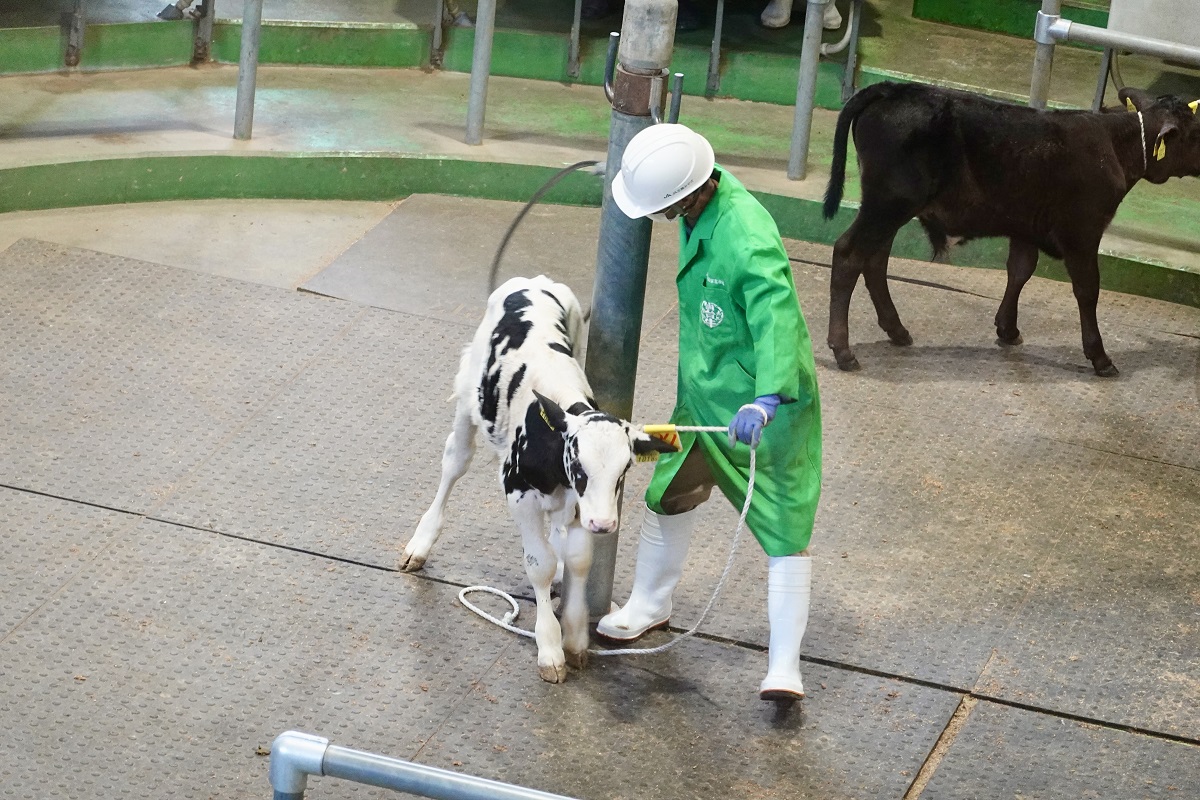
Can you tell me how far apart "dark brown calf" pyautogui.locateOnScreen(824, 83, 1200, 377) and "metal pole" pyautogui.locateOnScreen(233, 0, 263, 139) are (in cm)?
333

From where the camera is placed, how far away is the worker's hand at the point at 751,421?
14.5 feet

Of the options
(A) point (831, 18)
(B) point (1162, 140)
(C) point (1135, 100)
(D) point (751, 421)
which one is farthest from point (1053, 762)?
(A) point (831, 18)

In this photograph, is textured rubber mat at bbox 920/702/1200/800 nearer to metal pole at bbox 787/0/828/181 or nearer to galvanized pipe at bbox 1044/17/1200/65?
galvanized pipe at bbox 1044/17/1200/65

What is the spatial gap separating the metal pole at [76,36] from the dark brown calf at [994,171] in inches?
189

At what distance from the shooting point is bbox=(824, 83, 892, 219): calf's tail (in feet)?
24.4

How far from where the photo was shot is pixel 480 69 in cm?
909

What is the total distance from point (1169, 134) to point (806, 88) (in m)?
2.09

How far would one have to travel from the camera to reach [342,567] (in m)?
5.62

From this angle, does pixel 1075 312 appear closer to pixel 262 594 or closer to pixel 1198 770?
pixel 1198 770

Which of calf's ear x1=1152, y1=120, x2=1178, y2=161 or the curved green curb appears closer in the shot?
calf's ear x1=1152, y1=120, x2=1178, y2=161

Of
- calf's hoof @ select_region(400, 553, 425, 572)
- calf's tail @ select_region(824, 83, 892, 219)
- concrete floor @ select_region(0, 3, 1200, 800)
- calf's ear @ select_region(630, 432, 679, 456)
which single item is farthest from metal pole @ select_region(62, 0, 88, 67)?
calf's ear @ select_region(630, 432, 679, 456)

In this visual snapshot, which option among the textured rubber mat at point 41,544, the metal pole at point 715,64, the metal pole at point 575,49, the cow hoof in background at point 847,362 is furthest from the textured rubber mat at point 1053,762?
the metal pole at point 575,49

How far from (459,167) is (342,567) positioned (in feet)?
12.9

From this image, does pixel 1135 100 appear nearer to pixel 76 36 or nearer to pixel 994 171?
pixel 994 171
